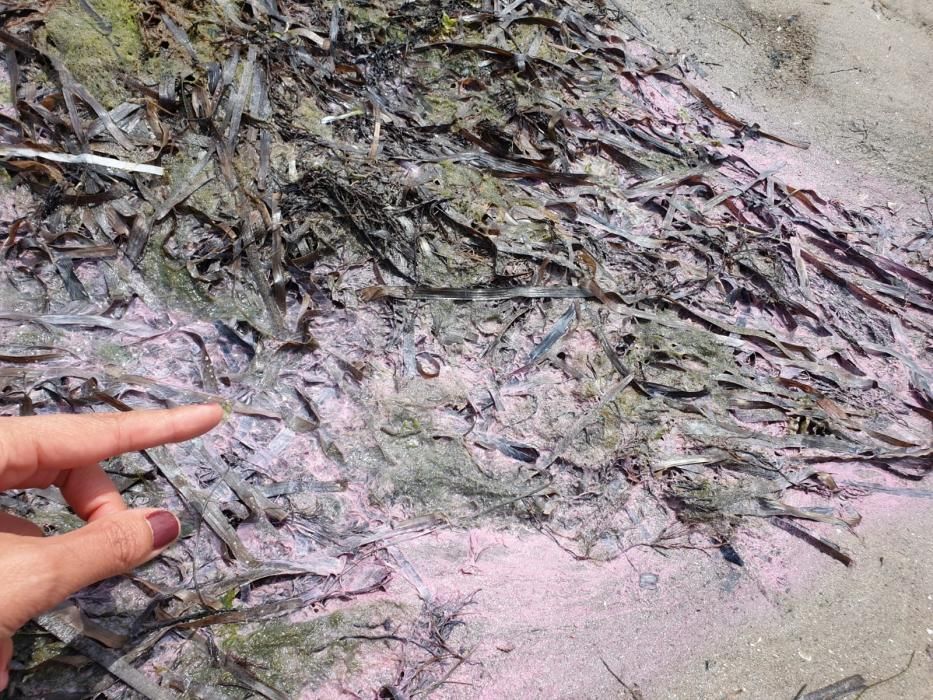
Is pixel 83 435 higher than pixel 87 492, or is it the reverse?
pixel 83 435

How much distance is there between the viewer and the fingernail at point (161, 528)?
130 cm

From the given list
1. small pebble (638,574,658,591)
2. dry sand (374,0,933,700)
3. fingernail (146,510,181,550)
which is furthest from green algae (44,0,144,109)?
small pebble (638,574,658,591)

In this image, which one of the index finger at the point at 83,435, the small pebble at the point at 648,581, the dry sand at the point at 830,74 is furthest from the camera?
the dry sand at the point at 830,74

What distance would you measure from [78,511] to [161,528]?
0.19m

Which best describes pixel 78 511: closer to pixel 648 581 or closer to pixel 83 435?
pixel 83 435

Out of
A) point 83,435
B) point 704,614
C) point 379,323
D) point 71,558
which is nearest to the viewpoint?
point 71,558

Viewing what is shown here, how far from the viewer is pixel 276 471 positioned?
2113mm

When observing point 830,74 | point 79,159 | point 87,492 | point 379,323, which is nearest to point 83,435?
point 87,492

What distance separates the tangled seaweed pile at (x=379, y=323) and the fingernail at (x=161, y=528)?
1.75 ft

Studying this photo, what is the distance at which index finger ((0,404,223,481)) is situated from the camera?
1202mm

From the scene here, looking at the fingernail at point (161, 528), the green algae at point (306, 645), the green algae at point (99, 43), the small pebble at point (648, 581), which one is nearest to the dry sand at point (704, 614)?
the small pebble at point (648, 581)

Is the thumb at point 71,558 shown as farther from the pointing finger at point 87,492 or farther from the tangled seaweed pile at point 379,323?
the tangled seaweed pile at point 379,323

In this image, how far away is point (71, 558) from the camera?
1.11 m

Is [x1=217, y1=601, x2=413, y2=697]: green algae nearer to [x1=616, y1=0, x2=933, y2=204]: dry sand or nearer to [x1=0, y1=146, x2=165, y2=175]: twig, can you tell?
[x1=0, y1=146, x2=165, y2=175]: twig
